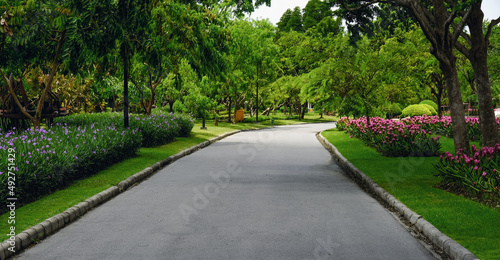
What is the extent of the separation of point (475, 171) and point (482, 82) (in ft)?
11.9

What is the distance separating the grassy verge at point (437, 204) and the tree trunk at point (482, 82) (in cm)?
167

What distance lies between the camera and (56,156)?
9.80 meters

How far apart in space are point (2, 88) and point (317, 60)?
15286mm

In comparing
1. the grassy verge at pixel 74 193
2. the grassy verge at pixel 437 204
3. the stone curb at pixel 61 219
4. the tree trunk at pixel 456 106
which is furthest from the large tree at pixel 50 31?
the tree trunk at pixel 456 106

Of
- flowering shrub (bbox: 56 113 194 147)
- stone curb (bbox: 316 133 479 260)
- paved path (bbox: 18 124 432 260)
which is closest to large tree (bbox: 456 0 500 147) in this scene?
stone curb (bbox: 316 133 479 260)

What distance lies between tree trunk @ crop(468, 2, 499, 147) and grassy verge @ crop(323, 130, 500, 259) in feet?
5.49

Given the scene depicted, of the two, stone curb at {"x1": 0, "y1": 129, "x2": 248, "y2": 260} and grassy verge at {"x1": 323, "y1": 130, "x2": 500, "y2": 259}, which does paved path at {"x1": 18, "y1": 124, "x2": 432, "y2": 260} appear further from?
grassy verge at {"x1": 323, "y1": 130, "x2": 500, "y2": 259}

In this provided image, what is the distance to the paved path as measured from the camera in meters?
5.82

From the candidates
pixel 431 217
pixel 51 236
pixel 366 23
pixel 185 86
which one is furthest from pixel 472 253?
pixel 185 86

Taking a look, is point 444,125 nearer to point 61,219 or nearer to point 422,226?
point 422,226

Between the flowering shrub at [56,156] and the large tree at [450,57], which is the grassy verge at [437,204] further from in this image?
the flowering shrub at [56,156]

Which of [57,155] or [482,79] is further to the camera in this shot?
[482,79]

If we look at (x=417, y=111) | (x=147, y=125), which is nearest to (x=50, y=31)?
(x=147, y=125)

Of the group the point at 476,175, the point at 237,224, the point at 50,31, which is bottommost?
the point at 237,224
